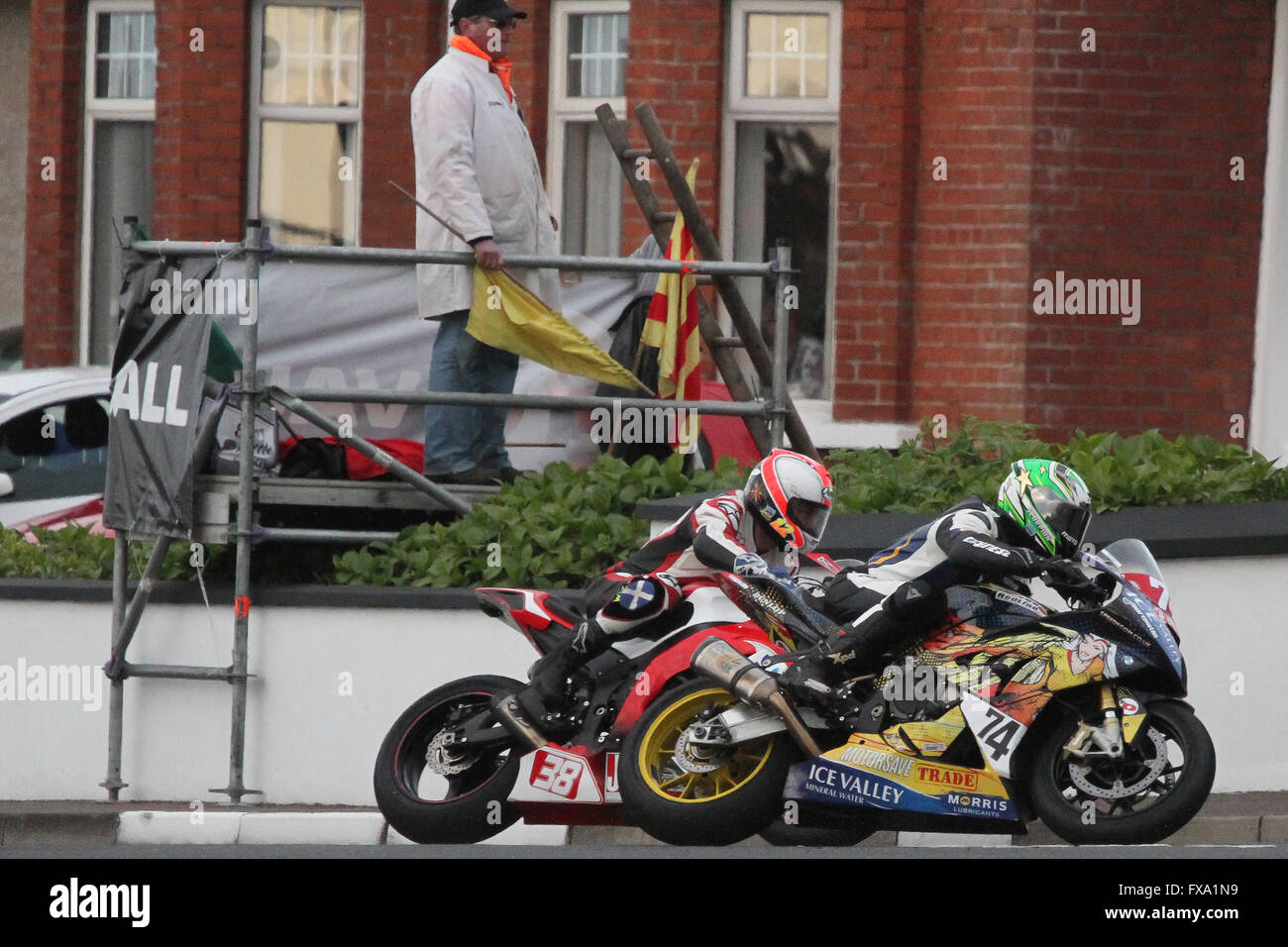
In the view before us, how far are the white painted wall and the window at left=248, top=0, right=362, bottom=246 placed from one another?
532 cm

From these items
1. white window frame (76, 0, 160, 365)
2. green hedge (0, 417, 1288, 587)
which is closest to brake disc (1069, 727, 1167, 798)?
green hedge (0, 417, 1288, 587)

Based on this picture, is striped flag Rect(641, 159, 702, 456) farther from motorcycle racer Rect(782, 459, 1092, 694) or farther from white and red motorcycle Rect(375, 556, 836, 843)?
motorcycle racer Rect(782, 459, 1092, 694)

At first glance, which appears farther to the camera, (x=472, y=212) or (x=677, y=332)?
(x=677, y=332)

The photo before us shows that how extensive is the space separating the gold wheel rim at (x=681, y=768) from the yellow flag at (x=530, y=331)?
2.88 metres

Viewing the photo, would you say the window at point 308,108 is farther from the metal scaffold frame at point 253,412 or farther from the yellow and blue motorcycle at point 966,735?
the yellow and blue motorcycle at point 966,735

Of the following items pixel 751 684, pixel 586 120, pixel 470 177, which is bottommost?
pixel 751 684

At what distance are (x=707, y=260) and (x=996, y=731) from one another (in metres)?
3.79

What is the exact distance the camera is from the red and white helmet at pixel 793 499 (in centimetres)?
745

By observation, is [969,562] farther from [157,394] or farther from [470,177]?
[157,394]

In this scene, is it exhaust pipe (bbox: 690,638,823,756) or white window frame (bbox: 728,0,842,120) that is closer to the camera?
exhaust pipe (bbox: 690,638,823,756)

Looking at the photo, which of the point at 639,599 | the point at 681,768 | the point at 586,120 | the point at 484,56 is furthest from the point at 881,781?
the point at 586,120

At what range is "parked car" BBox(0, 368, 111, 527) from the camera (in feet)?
38.4

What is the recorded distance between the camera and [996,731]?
6.98 m

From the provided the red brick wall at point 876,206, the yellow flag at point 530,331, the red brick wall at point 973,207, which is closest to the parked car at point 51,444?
the yellow flag at point 530,331
